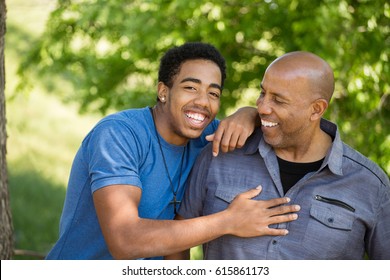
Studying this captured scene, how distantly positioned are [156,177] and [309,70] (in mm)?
841

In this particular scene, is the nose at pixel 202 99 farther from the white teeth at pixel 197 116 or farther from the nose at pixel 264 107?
the nose at pixel 264 107

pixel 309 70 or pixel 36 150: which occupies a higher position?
pixel 309 70

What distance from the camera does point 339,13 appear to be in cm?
407

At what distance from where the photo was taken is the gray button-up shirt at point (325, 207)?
2721mm

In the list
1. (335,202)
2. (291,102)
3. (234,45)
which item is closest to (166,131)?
(291,102)

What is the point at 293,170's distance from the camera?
2850 millimetres

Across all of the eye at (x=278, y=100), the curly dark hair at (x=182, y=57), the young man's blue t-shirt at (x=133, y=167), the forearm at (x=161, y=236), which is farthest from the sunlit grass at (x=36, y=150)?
the forearm at (x=161, y=236)

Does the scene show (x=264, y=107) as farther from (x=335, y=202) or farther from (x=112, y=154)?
(x=112, y=154)

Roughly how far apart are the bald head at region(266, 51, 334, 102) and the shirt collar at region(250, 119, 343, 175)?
181mm

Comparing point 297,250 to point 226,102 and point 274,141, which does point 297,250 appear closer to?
point 274,141

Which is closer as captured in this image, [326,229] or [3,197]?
[326,229]

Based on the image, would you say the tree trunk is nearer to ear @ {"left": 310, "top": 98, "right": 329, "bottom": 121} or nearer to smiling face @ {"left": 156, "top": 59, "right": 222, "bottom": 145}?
smiling face @ {"left": 156, "top": 59, "right": 222, "bottom": 145}

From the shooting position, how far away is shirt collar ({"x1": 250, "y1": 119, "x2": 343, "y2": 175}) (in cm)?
275

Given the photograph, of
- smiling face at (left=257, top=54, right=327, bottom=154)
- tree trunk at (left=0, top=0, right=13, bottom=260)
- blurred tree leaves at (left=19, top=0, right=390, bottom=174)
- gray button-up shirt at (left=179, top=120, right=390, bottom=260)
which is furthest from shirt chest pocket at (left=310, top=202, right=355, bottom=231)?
tree trunk at (left=0, top=0, right=13, bottom=260)
